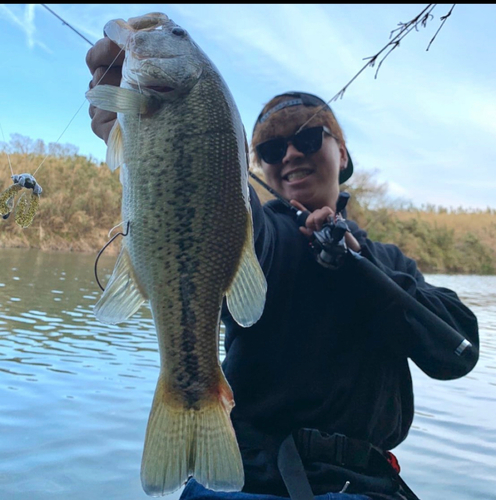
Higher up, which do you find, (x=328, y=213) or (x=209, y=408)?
(x=328, y=213)

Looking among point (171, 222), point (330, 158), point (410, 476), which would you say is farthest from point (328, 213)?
point (410, 476)

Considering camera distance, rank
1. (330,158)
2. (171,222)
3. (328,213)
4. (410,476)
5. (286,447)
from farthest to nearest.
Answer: (410,476)
(330,158)
(328,213)
(286,447)
(171,222)

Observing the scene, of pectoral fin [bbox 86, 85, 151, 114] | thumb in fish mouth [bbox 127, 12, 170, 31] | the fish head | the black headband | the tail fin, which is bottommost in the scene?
the tail fin

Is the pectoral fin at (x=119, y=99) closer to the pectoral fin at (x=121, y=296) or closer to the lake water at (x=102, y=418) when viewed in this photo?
the pectoral fin at (x=121, y=296)

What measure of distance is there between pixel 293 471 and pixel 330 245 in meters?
1.02

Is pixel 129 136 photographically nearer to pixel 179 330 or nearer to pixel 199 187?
pixel 199 187

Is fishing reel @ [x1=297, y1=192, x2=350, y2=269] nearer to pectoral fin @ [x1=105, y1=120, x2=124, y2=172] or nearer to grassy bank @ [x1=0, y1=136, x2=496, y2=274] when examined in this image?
pectoral fin @ [x1=105, y1=120, x2=124, y2=172]

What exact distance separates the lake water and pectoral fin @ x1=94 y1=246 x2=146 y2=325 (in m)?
3.12

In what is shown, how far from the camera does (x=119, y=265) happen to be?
1.67 meters

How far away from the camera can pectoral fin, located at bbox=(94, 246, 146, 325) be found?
164 cm

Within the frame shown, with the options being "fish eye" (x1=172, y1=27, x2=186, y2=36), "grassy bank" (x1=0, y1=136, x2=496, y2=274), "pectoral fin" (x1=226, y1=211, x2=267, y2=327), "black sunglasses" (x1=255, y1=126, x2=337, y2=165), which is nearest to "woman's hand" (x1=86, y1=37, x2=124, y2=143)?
"fish eye" (x1=172, y1=27, x2=186, y2=36)

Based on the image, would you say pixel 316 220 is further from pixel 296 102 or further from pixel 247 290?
pixel 247 290

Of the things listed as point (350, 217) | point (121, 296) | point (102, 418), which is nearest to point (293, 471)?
point (121, 296)

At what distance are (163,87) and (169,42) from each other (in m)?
0.19
